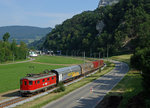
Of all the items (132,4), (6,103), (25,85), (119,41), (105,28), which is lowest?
(6,103)

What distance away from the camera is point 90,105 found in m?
27.3

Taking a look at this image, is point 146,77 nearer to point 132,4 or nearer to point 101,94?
point 101,94

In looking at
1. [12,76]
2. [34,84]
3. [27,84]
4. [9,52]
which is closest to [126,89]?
[34,84]

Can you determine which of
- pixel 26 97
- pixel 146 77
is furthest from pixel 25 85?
pixel 146 77

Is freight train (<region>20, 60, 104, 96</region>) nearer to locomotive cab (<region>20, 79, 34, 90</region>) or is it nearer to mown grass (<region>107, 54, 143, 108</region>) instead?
locomotive cab (<region>20, 79, 34, 90</region>)

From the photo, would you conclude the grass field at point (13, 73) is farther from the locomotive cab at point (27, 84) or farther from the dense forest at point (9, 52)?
the dense forest at point (9, 52)

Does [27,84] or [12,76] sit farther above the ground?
[27,84]

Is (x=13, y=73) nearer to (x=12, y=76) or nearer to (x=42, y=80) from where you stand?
(x=12, y=76)

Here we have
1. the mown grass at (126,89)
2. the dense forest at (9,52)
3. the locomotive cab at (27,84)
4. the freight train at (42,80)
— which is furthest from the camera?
the dense forest at (9,52)

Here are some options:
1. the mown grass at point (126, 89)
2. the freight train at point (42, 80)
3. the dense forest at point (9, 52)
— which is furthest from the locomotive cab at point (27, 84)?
the dense forest at point (9, 52)

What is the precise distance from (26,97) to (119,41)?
127 meters

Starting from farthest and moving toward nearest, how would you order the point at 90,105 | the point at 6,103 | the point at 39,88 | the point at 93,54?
the point at 93,54 → the point at 39,88 → the point at 6,103 → the point at 90,105

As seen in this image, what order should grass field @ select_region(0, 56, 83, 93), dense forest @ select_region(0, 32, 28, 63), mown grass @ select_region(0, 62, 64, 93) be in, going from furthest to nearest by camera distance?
1. dense forest @ select_region(0, 32, 28, 63)
2. grass field @ select_region(0, 56, 83, 93)
3. mown grass @ select_region(0, 62, 64, 93)

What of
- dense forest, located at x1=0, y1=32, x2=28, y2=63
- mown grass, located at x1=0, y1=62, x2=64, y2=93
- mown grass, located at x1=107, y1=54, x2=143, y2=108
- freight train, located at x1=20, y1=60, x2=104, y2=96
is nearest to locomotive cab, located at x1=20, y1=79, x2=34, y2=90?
freight train, located at x1=20, y1=60, x2=104, y2=96
